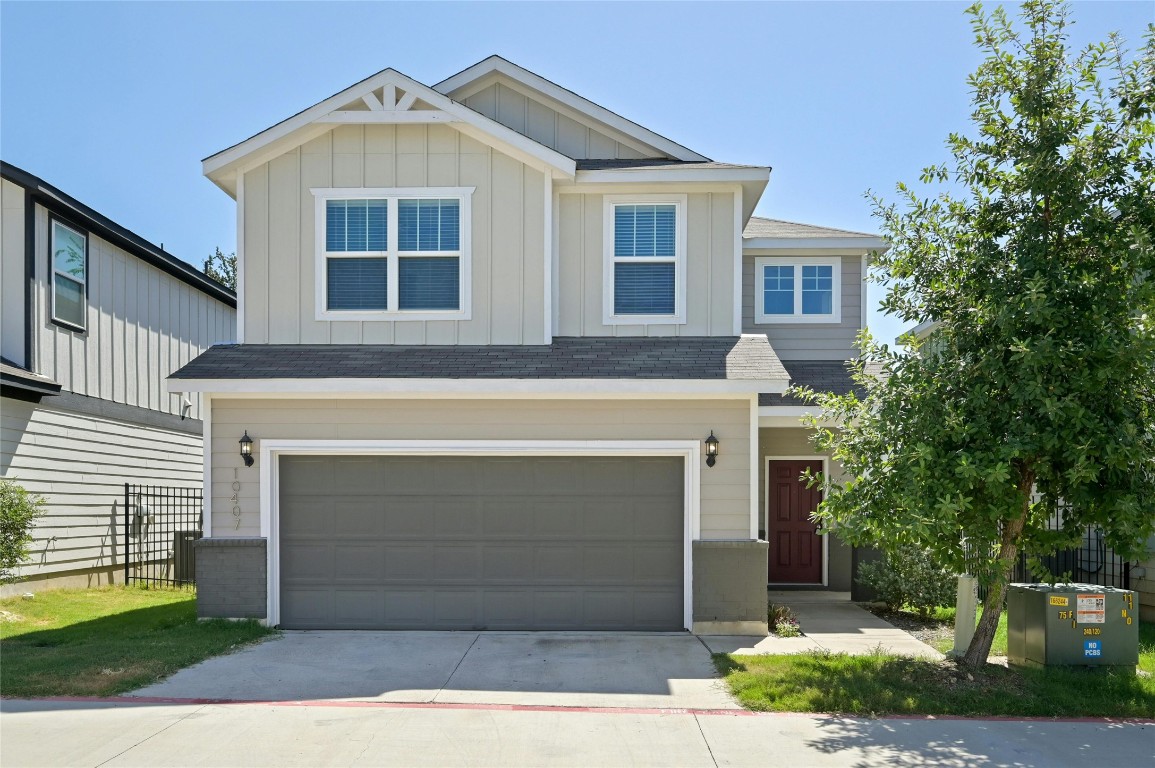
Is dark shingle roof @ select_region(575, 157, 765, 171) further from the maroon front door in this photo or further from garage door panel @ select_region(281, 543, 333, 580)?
garage door panel @ select_region(281, 543, 333, 580)

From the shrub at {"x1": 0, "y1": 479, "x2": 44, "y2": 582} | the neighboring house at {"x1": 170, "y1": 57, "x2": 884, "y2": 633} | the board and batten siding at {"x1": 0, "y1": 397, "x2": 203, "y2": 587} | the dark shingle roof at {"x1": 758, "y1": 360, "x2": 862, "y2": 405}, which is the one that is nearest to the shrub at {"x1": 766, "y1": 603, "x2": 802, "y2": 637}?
the neighboring house at {"x1": 170, "y1": 57, "x2": 884, "y2": 633}

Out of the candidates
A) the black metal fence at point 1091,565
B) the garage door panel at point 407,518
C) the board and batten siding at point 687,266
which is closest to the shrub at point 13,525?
the garage door panel at point 407,518

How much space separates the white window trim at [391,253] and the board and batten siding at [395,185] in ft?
Result: 0.20

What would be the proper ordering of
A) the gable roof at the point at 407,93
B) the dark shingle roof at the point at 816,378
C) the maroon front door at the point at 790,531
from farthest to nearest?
the maroon front door at the point at 790,531 < the dark shingle roof at the point at 816,378 < the gable roof at the point at 407,93

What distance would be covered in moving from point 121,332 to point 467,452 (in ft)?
28.2

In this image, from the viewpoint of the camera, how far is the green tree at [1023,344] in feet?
24.1

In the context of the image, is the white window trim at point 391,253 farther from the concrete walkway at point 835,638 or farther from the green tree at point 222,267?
the green tree at point 222,267

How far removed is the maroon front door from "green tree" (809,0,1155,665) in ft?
19.8

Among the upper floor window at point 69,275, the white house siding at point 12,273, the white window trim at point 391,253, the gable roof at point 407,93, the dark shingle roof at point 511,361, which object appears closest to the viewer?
the dark shingle roof at point 511,361

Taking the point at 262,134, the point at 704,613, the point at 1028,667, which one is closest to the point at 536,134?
the point at 262,134

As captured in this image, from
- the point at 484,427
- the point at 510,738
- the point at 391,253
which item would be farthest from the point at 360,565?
the point at 510,738

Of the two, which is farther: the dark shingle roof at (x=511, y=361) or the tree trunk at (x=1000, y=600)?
the dark shingle roof at (x=511, y=361)

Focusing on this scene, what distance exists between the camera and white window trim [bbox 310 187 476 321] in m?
11.3

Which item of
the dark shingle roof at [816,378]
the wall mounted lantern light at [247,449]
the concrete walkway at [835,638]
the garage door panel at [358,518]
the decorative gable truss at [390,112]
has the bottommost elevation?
the concrete walkway at [835,638]
